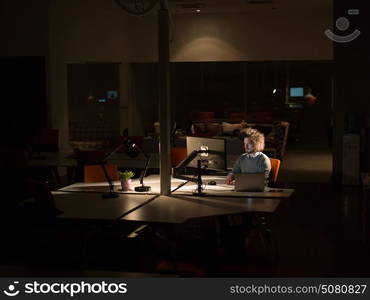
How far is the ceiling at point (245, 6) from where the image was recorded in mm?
13586

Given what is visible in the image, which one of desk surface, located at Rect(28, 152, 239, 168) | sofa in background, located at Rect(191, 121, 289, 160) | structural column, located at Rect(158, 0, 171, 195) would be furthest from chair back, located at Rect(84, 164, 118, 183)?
sofa in background, located at Rect(191, 121, 289, 160)

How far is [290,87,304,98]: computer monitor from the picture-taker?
60.9 ft

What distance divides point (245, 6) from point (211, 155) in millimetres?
8290

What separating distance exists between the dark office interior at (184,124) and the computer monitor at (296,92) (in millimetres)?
58

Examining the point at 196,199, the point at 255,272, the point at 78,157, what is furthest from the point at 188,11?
the point at 255,272

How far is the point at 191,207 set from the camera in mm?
5750

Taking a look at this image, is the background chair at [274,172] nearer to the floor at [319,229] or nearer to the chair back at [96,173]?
the floor at [319,229]

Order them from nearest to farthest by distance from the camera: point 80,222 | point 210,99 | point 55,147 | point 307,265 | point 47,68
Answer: point 80,222 < point 307,265 < point 55,147 < point 47,68 < point 210,99

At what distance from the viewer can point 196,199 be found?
20.2ft

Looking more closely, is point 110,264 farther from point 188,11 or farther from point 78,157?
point 188,11

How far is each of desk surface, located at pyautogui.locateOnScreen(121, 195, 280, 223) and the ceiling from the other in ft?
26.9

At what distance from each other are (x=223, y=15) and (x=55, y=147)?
647 cm

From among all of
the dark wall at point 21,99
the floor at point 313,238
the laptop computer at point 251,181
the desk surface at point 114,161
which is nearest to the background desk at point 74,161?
the desk surface at point 114,161

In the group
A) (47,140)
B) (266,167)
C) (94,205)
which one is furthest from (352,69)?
(94,205)
